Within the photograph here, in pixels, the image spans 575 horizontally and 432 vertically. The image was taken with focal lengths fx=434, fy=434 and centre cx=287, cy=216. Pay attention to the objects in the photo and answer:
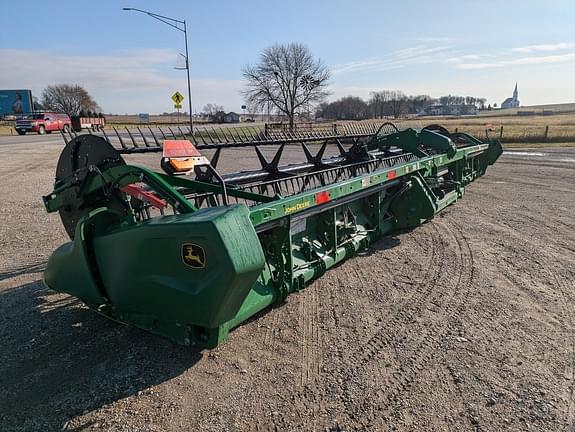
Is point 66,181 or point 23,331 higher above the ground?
point 66,181

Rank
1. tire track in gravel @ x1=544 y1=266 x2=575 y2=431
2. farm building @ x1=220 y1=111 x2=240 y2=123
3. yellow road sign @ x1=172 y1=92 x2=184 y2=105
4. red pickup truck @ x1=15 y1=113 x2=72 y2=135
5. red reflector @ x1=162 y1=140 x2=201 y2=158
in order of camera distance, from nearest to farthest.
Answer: tire track in gravel @ x1=544 y1=266 x2=575 y2=431
red reflector @ x1=162 y1=140 x2=201 y2=158
yellow road sign @ x1=172 y1=92 x2=184 y2=105
red pickup truck @ x1=15 y1=113 x2=72 y2=135
farm building @ x1=220 y1=111 x2=240 y2=123

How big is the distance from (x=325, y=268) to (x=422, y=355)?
1.34 metres

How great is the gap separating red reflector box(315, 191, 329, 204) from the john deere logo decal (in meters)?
1.60

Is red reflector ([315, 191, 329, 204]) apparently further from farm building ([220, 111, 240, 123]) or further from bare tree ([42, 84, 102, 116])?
bare tree ([42, 84, 102, 116])

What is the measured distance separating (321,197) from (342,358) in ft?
4.50

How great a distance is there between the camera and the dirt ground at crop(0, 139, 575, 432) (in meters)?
2.30

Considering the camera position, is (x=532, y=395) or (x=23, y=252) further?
(x=23, y=252)

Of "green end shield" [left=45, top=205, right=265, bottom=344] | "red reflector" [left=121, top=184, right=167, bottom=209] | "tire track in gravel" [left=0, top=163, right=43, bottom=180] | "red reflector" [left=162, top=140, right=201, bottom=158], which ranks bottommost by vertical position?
"tire track in gravel" [left=0, top=163, right=43, bottom=180]

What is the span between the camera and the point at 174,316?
8.12 ft

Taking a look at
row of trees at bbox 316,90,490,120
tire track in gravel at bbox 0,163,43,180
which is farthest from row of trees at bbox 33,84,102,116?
tire track in gravel at bbox 0,163,43,180

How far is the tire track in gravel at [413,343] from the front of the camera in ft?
7.82

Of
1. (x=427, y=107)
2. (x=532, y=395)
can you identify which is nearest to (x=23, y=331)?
(x=532, y=395)

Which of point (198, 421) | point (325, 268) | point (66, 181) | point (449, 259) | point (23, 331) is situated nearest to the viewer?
point (198, 421)

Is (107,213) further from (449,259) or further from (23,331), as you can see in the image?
(449,259)
